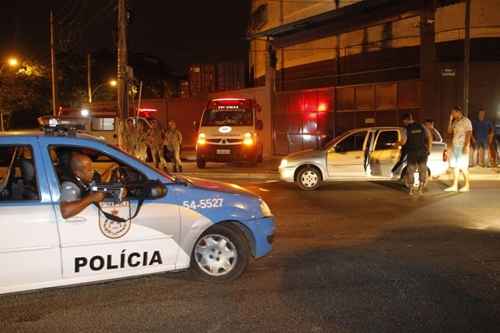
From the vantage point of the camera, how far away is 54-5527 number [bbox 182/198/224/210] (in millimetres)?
6043

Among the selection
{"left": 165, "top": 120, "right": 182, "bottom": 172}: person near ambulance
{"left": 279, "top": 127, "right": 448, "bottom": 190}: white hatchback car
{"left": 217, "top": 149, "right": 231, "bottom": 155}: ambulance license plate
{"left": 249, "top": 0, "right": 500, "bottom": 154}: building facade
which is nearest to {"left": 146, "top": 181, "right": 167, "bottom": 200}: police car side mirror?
{"left": 279, "top": 127, "right": 448, "bottom": 190}: white hatchback car

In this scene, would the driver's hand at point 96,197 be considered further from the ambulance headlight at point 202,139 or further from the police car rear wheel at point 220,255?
the ambulance headlight at point 202,139

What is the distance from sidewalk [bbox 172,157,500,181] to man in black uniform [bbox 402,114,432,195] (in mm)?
3523

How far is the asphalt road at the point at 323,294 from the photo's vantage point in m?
5.20

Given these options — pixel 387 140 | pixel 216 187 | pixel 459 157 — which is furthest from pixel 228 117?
pixel 216 187

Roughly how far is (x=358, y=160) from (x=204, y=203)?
8262 mm

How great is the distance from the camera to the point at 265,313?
545 cm

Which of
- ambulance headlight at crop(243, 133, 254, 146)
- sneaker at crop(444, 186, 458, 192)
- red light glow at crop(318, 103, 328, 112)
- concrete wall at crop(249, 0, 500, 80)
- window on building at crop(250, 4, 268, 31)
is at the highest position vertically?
window on building at crop(250, 4, 268, 31)

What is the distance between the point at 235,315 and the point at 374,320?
1214mm

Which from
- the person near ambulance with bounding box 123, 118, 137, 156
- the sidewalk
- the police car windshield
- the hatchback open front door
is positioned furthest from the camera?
the police car windshield

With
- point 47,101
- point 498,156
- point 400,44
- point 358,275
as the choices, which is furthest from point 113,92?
point 358,275

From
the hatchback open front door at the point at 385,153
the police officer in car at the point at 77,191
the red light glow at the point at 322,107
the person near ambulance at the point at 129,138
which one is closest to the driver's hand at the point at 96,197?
the police officer in car at the point at 77,191

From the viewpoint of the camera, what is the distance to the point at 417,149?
12.5 m

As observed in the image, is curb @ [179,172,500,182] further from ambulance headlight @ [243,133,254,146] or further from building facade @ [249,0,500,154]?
building facade @ [249,0,500,154]
